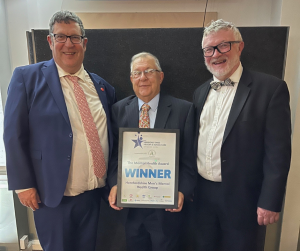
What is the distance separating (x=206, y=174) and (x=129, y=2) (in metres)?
1.97

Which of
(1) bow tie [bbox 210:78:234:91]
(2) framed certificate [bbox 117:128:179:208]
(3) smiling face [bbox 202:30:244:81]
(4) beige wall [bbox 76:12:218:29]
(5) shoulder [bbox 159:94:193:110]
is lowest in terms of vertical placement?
(2) framed certificate [bbox 117:128:179:208]

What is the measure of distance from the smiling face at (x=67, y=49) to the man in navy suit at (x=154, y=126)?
44 cm

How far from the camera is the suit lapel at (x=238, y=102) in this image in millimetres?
1534

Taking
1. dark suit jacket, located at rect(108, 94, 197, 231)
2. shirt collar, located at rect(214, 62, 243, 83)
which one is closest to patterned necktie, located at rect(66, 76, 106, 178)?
dark suit jacket, located at rect(108, 94, 197, 231)

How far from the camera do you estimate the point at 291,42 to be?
2.12 m

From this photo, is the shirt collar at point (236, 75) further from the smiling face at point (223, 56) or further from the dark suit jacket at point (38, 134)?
the dark suit jacket at point (38, 134)

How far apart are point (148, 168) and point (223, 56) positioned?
1.01 meters

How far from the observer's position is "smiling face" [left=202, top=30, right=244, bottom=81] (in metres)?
1.58

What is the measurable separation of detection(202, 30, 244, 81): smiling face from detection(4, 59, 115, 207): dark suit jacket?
1.18 metres

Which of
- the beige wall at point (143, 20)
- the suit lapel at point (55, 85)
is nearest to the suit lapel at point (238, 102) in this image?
the beige wall at point (143, 20)

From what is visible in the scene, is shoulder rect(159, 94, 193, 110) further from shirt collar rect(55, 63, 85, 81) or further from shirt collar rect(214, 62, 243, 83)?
shirt collar rect(55, 63, 85, 81)

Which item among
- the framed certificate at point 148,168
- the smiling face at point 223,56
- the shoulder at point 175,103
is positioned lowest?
the framed certificate at point 148,168

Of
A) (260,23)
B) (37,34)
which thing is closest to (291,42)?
(260,23)

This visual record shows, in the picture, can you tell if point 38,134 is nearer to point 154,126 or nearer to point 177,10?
point 154,126
